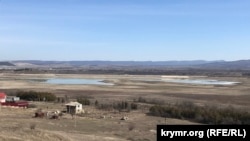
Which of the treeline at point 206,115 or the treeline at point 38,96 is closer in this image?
the treeline at point 206,115

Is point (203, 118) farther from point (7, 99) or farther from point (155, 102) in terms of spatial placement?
point (7, 99)

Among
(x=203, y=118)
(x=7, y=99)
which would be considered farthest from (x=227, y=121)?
(x=7, y=99)

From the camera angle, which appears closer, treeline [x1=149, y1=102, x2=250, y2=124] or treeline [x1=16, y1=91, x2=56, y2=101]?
treeline [x1=149, y1=102, x2=250, y2=124]

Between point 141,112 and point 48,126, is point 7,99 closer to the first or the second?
point 141,112

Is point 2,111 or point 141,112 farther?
point 141,112

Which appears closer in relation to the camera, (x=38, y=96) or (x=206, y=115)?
(x=206, y=115)

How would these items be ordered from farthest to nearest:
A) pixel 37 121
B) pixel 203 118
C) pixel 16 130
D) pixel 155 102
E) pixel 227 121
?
pixel 155 102 < pixel 203 118 < pixel 227 121 < pixel 37 121 < pixel 16 130

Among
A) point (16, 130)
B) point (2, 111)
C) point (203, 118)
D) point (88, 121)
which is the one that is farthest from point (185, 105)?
point (16, 130)

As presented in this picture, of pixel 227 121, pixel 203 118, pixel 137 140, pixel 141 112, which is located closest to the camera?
Result: pixel 137 140

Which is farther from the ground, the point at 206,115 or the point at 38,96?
the point at 38,96

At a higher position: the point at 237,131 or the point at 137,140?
the point at 237,131
